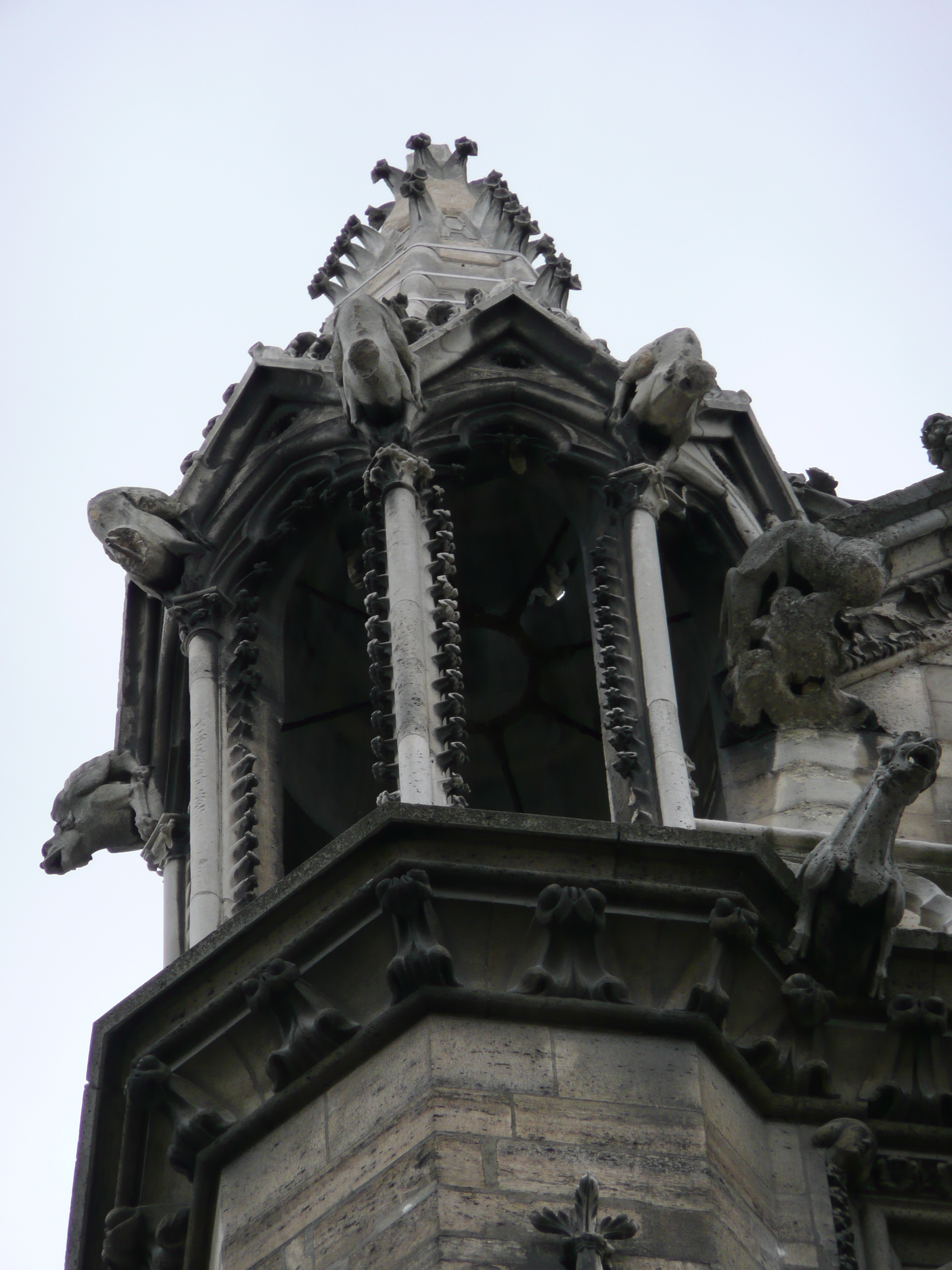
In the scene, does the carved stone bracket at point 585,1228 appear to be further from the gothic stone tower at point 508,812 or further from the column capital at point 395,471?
the column capital at point 395,471

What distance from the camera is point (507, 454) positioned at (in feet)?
53.5

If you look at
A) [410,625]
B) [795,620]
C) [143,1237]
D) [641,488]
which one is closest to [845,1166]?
[143,1237]

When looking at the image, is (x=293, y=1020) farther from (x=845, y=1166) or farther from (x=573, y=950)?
(x=845, y=1166)

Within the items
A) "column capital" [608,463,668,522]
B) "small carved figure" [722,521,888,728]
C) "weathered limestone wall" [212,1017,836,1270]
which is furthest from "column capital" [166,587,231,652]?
"weathered limestone wall" [212,1017,836,1270]

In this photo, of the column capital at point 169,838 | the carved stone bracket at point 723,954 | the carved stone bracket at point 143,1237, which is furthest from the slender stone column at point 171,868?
the carved stone bracket at point 723,954

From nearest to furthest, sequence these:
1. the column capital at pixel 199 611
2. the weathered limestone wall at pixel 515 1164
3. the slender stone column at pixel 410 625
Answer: the weathered limestone wall at pixel 515 1164 → the slender stone column at pixel 410 625 → the column capital at pixel 199 611

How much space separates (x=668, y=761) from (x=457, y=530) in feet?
11.9

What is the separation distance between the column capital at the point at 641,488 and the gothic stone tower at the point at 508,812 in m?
0.03

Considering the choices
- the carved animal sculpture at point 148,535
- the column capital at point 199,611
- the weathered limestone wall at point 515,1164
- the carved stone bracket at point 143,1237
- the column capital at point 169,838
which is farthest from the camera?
the column capital at point 169,838

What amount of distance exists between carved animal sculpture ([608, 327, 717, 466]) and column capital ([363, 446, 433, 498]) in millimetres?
1154

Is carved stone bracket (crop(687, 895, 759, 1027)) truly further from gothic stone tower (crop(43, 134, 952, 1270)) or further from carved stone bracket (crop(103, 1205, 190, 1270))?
carved stone bracket (crop(103, 1205, 190, 1270))

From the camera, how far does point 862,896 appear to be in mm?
12992

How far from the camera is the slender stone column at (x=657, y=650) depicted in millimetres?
14133

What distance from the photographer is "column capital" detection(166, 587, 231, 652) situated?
15.9 meters
